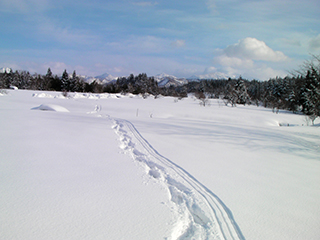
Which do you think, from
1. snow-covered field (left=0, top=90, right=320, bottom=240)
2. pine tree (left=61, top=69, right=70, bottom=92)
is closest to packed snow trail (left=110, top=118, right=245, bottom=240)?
snow-covered field (left=0, top=90, right=320, bottom=240)

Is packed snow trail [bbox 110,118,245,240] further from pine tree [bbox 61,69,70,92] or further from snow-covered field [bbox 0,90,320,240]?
pine tree [bbox 61,69,70,92]

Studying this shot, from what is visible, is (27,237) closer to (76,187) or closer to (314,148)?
(76,187)

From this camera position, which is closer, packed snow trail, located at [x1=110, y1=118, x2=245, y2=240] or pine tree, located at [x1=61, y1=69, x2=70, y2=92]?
packed snow trail, located at [x1=110, y1=118, x2=245, y2=240]

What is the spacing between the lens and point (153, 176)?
Result: 3.63m

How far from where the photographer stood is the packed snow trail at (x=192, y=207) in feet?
7.10

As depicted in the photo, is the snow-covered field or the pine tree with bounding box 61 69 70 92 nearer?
the snow-covered field

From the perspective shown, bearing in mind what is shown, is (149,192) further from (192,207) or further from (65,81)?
(65,81)

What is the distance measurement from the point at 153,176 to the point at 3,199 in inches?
93.0

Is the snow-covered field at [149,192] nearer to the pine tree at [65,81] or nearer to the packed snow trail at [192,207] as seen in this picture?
the packed snow trail at [192,207]

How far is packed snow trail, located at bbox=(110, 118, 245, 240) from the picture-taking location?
2164 millimetres

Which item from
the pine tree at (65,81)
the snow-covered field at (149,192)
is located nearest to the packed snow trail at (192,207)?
the snow-covered field at (149,192)

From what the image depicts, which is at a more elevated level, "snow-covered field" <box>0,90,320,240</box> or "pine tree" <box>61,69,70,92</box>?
"pine tree" <box>61,69,70,92</box>

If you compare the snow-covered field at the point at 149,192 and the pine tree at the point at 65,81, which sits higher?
the pine tree at the point at 65,81

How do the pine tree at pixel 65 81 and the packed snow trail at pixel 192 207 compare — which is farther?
the pine tree at pixel 65 81
